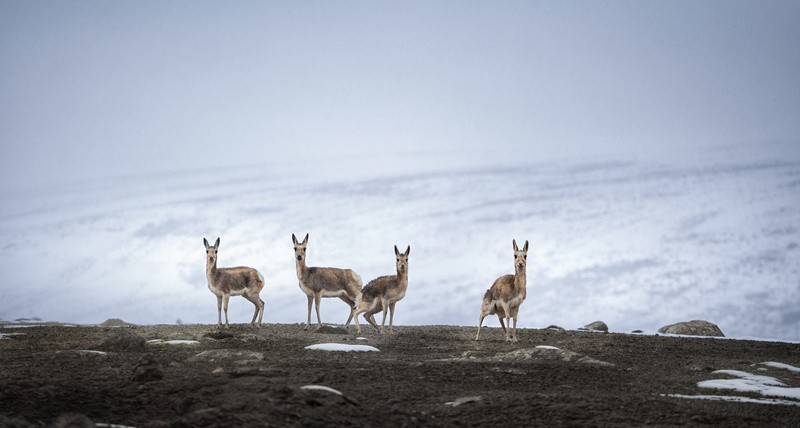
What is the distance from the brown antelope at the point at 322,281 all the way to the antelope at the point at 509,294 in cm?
503

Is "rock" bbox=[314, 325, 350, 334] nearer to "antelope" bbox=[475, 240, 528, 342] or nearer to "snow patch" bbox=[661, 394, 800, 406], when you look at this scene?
"antelope" bbox=[475, 240, 528, 342]

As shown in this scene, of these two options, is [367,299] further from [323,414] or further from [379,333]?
[323,414]

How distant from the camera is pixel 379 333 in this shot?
28969mm

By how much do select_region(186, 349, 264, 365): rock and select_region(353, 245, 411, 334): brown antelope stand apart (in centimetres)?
766

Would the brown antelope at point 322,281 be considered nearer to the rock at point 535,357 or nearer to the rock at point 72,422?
the rock at point 535,357

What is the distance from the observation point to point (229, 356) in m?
21.1

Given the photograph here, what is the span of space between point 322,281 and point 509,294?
6.83 metres

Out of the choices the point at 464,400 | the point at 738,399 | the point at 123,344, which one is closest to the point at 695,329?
the point at 738,399

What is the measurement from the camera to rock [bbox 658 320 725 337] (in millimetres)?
35156

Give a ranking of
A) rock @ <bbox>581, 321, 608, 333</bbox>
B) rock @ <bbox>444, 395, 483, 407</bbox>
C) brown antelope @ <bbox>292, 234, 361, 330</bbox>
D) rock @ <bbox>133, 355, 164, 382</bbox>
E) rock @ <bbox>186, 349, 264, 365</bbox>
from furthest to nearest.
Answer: rock @ <bbox>581, 321, 608, 333</bbox> → brown antelope @ <bbox>292, 234, 361, 330</bbox> → rock @ <bbox>186, 349, 264, 365</bbox> → rock @ <bbox>133, 355, 164, 382</bbox> → rock @ <bbox>444, 395, 483, 407</bbox>

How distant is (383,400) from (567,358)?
809 cm

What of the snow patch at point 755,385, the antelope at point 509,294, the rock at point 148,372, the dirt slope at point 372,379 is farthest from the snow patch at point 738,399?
the rock at point 148,372

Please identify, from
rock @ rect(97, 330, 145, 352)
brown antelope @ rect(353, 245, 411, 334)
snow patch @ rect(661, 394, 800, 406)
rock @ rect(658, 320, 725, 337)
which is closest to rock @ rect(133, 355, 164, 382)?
rock @ rect(97, 330, 145, 352)

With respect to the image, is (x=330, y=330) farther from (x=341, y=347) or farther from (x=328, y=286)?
(x=341, y=347)
